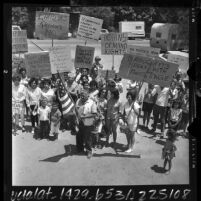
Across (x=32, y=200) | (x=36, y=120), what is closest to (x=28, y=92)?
(x=36, y=120)

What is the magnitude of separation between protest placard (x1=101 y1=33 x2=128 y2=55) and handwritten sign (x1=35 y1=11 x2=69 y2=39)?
395mm

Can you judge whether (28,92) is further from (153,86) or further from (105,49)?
(153,86)

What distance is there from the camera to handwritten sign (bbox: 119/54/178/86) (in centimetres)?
450

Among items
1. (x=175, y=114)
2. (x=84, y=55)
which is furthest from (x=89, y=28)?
(x=175, y=114)

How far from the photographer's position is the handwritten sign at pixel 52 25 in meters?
4.39

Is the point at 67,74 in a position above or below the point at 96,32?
below

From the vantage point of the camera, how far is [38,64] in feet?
14.7

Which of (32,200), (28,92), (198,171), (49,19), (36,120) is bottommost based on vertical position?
(32,200)

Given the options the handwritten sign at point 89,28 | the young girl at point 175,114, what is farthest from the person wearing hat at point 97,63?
the young girl at point 175,114

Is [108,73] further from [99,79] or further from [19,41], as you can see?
[19,41]

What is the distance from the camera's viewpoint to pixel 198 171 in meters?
4.62

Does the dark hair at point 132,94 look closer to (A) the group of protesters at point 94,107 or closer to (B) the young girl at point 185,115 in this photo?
(A) the group of protesters at point 94,107

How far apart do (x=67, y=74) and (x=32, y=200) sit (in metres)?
1.35

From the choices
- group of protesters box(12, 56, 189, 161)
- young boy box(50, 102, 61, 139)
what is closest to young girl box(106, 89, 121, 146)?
group of protesters box(12, 56, 189, 161)
